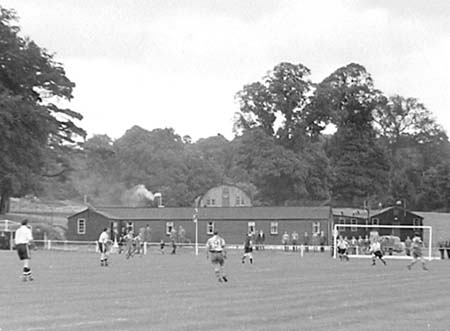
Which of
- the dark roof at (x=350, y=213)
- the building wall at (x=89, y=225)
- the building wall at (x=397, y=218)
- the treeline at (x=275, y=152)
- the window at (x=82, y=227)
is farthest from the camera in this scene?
the building wall at (x=397, y=218)

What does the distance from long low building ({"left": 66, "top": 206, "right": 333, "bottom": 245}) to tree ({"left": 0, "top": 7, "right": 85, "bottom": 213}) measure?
605cm

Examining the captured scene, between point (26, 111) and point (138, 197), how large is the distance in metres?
46.6

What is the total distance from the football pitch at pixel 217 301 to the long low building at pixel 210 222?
47.3 m

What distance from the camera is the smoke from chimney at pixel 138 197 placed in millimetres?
117650

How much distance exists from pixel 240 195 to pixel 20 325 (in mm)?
91411

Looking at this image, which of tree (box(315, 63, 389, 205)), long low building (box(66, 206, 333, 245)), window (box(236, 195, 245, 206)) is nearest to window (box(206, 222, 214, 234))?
long low building (box(66, 206, 333, 245))

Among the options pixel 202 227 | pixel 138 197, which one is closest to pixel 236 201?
pixel 138 197

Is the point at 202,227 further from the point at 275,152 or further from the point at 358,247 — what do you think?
the point at 358,247

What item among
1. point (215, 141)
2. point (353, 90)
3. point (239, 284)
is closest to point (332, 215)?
point (353, 90)

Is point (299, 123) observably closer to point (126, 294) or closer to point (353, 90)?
point (353, 90)

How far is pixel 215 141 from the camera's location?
525ft

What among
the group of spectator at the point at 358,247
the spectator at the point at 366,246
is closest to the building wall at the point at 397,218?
the spectator at the point at 366,246

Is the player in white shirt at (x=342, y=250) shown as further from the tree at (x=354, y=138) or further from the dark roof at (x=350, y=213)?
the tree at (x=354, y=138)

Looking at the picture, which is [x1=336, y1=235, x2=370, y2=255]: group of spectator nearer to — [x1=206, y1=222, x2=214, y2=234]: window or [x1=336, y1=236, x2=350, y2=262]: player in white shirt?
[x1=336, y1=236, x2=350, y2=262]: player in white shirt
